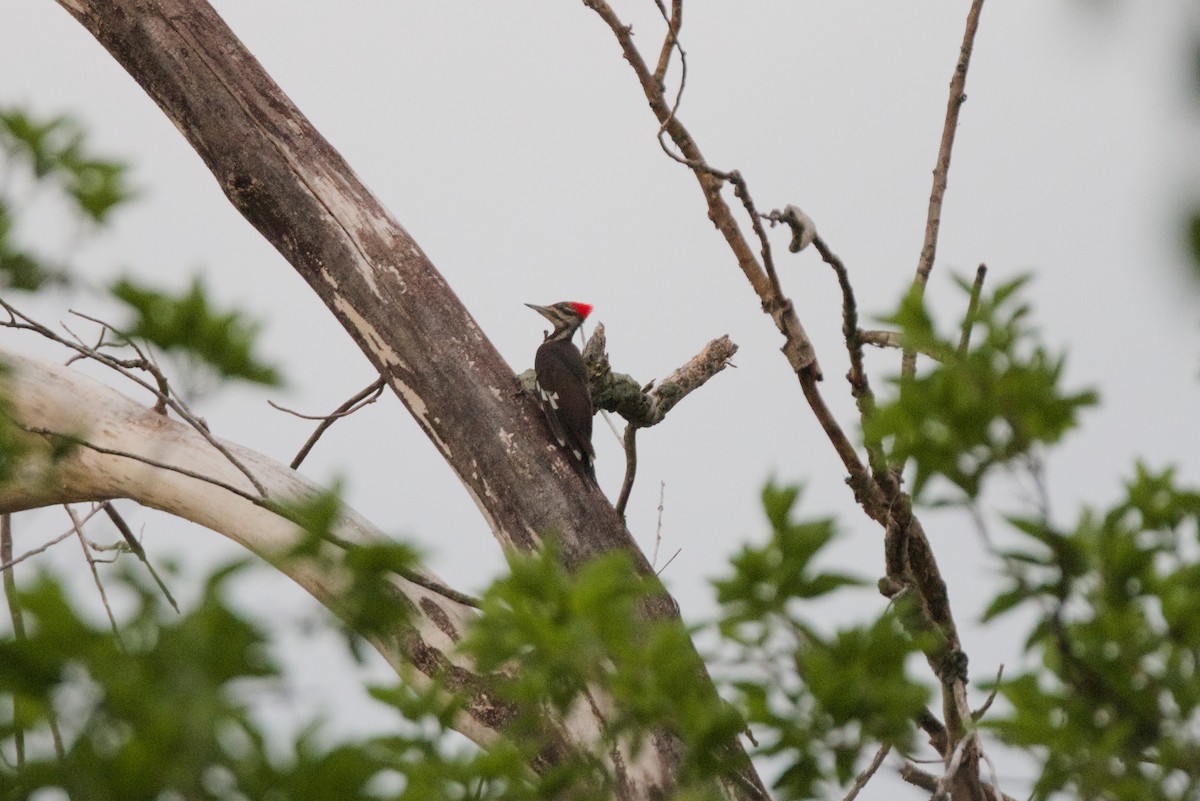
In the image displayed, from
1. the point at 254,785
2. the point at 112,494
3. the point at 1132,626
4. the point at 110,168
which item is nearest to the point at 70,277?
the point at 110,168

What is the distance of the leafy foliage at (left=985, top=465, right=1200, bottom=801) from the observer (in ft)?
4.37

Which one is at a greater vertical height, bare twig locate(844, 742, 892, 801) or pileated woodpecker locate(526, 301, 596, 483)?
pileated woodpecker locate(526, 301, 596, 483)

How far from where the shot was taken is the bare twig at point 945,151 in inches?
121

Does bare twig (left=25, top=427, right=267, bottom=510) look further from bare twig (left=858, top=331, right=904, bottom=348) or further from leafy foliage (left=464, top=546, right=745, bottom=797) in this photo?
bare twig (left=858, top=331, right=904, bottom=348)

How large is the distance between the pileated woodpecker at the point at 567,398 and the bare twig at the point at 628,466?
0.20 m

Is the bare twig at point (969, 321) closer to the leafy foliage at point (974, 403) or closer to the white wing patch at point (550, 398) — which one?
A: the leafy foliage at point (974, 403)

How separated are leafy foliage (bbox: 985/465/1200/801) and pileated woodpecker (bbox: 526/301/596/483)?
2.20 m

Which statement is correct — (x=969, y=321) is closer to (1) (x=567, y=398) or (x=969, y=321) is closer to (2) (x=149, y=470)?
(1) (x=567, y=398)

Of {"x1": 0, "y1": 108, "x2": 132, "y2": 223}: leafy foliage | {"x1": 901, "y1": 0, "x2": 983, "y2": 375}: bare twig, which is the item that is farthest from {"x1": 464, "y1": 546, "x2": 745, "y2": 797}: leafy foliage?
{"x1": 901, "y1": 0, "x2": 983, "y2": 375}: bare twig

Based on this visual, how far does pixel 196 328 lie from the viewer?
1.38 metres

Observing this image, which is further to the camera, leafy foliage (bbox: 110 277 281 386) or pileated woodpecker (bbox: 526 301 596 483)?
pileated woodpecker (bbox: 526 301 596 483)

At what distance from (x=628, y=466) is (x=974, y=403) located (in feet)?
8.41

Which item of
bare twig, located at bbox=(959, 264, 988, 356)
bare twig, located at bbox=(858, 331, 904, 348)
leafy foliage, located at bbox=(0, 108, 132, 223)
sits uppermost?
bare twig, located at bbox=(858, 331, 904, 348)

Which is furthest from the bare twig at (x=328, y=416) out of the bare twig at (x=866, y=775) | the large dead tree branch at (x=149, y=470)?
the bare twig at (x=866, y=775)
